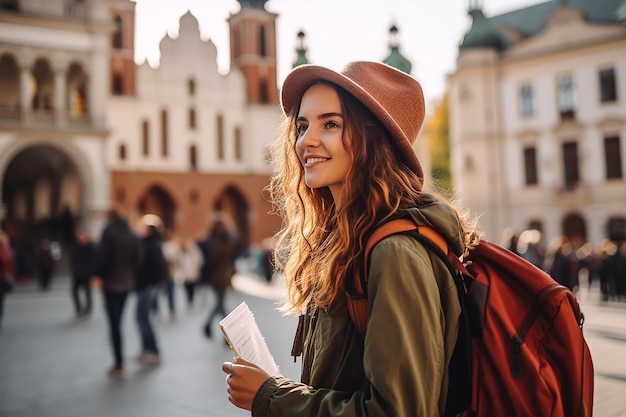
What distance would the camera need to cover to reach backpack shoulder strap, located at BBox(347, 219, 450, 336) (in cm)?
158

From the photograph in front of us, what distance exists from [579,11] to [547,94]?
458 centimetres

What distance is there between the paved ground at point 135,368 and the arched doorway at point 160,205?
29491 mm

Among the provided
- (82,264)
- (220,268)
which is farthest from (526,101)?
(220,268)

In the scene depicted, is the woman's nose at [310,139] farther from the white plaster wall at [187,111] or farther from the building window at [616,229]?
the white plaster wall at [187,111]

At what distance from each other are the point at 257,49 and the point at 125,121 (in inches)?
474

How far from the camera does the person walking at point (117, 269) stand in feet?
→ 24.4

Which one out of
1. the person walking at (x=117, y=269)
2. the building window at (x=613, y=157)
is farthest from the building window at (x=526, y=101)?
the person walking at (x=117, y=269)

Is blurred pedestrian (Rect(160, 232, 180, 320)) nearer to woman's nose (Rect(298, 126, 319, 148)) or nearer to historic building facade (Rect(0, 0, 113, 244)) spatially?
woman's nose (Rect(298, 126, 319, 148))

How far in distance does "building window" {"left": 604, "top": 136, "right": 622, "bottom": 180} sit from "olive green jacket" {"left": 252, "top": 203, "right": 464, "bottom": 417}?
114ft

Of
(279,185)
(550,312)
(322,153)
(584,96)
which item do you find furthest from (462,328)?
(584,96)

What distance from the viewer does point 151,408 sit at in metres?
5.65

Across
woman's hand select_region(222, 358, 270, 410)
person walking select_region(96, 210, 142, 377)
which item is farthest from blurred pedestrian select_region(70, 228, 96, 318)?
woman's hand select_region(222, 358, 270, 410)

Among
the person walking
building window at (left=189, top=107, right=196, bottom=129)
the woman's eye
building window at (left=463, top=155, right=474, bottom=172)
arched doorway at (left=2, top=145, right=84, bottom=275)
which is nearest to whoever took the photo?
the woman's eye

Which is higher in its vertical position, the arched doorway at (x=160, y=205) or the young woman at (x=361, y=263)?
the arched doorway at (x=160, y=205)
